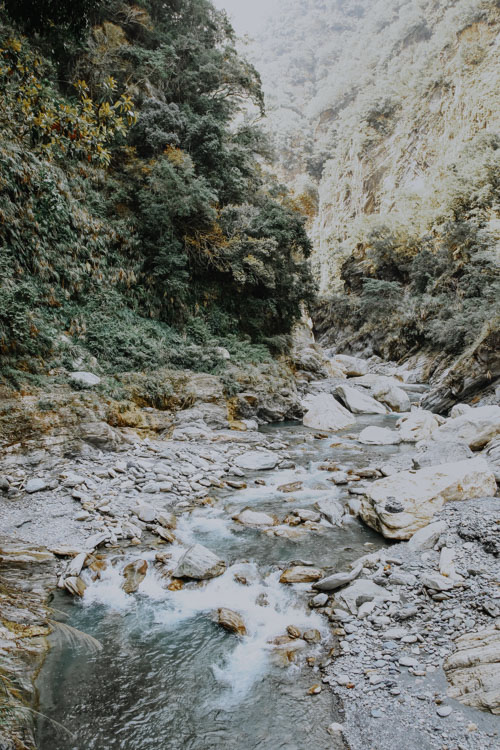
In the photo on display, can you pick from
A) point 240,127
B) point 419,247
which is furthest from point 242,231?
point 419,247

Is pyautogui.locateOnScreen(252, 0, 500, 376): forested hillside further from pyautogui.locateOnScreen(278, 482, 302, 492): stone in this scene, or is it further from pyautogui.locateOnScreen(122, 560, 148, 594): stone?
pyautogui.locateOnScreen(122, 560, 148, 594): stone

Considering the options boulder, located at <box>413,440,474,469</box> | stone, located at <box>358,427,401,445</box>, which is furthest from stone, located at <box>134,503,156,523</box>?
stone, located at <box>358,427,401,445</box>

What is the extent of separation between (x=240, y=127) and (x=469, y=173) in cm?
1251

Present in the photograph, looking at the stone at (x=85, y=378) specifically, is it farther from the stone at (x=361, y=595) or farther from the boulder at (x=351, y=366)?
the boulder at (x=351, y=366)

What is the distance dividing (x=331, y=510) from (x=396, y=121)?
3673 centimetres

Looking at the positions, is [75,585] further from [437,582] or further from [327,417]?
[327,417]

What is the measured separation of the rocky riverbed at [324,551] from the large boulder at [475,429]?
0.04m

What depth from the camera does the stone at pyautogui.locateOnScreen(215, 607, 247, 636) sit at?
3.57 metres

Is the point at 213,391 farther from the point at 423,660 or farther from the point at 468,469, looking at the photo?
the point at 423,660

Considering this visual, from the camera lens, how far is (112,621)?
11.9 ft

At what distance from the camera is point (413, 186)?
1112 inches

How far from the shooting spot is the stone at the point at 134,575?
4.09 m

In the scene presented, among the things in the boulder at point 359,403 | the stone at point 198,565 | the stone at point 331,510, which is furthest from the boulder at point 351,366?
the stone at point 198,565

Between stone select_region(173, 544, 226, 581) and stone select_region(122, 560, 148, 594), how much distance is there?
0.37 metres
